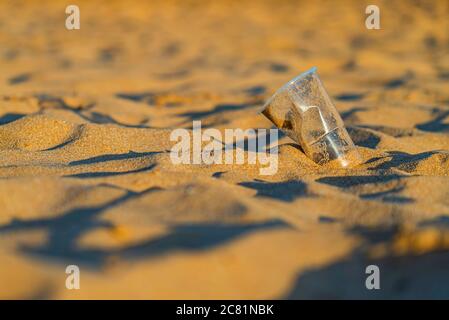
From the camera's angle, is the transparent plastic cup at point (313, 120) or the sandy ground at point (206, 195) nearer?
the sandy ground at point (206, 195)

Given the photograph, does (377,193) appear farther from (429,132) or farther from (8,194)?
(429,132)

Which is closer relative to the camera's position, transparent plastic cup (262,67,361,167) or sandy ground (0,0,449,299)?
sandy ground (0,0,449,299)

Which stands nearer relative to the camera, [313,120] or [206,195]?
[206,195]

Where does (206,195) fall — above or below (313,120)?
below
